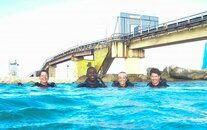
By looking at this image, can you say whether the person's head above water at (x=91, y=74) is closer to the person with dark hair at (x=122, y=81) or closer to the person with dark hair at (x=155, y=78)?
the person with dark hair at (x=122, y=81)

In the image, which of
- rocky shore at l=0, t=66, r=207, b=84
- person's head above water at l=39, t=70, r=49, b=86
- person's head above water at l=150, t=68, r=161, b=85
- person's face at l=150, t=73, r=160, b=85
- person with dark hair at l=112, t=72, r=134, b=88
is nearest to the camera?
person's head above water at l=150, t=68, r=161, b=85

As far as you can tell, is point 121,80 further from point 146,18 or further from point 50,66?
point 50,66

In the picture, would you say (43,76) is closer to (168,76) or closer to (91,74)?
(91,74)

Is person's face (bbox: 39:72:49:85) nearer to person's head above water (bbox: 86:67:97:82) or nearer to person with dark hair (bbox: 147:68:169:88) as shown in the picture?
person's head above water (bbox: 86:67:97:82)

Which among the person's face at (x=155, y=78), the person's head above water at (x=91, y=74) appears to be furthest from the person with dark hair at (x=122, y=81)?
the person's face at (x=155, y=78)

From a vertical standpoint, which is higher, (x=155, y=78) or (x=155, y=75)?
(x=155, y=75)

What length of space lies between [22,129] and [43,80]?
34.3 feet

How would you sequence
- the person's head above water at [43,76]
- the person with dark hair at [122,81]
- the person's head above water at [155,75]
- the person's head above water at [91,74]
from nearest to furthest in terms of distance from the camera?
the person's head above water at [155,75] → the person's head above water at [91,74] → the person's head above water at [43,76] → the person with dark hair at [122,81]

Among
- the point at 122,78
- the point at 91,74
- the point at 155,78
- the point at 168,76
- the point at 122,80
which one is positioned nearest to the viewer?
the point at 155,78

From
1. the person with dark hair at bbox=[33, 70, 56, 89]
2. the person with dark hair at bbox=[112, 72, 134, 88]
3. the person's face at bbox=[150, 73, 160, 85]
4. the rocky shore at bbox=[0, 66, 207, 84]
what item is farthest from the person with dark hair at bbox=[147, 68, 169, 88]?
the rocky shore at bbox=[0, 66, 207, 84]

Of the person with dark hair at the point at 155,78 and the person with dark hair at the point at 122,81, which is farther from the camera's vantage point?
the person with dark hair at the point at 122,81

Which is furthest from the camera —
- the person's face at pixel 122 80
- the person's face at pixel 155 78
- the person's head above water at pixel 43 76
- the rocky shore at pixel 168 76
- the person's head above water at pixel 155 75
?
the rocky shore at pixel 168 76

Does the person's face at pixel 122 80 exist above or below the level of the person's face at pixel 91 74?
below

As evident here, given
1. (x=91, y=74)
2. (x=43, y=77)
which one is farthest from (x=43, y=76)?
(x=91, y=74)
